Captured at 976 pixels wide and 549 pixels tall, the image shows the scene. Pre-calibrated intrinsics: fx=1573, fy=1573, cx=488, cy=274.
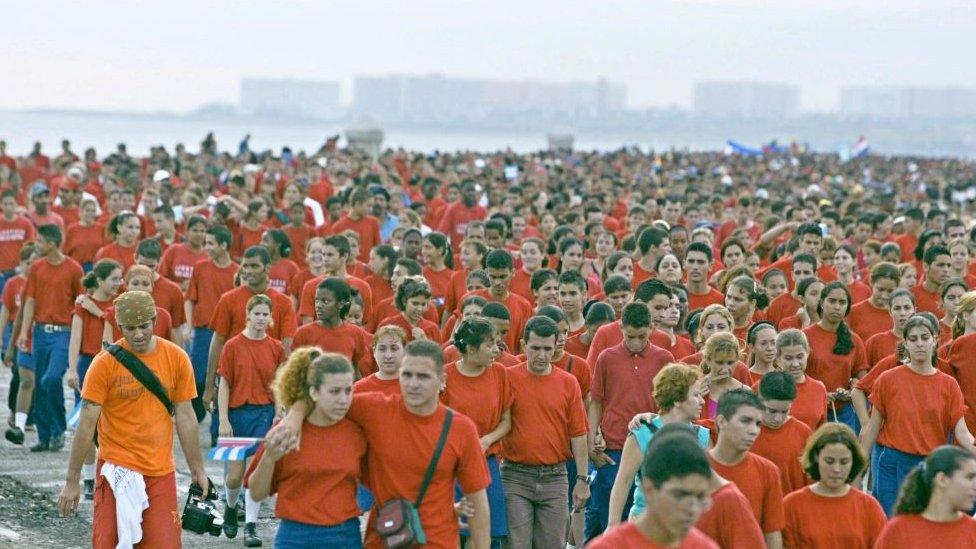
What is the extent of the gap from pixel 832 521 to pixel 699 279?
580 centimetres

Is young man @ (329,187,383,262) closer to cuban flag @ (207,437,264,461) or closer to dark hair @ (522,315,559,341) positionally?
dark hair @ (522,315,559,341)

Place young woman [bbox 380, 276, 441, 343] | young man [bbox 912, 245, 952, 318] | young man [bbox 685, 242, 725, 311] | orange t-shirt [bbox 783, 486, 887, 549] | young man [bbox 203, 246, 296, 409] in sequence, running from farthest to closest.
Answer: young man [bbox 912, 245, 952, 318], young man [bbox 685, 242, 725, 311], young man [bbox 203, 246, 296, 409], young woman [bbox 380, 276, 441, 343], orange t-shirt [bbox 783, 486, 887, 549]

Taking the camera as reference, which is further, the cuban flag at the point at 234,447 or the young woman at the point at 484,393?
the young woman at the point at 484,393

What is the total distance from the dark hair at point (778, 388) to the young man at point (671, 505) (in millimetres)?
2523

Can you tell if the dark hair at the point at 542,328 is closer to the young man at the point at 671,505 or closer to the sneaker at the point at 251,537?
the sneaker at the point at 251,537

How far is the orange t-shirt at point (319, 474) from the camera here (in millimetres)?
6504

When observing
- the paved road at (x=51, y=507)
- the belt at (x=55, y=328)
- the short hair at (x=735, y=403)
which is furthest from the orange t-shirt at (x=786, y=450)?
the belt at (x=55, y=328)

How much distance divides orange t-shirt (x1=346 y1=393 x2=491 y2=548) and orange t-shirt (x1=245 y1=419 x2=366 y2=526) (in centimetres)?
10

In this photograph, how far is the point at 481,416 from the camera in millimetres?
8383

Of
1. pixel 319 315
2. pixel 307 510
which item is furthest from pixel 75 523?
pixel 307 510

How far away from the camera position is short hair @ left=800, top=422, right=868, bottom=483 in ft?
21.5

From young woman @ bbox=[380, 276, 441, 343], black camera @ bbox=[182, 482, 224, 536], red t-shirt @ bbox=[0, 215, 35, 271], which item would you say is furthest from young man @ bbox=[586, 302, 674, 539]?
red t-shirt @ bbox=[0, 215, 35, 271]

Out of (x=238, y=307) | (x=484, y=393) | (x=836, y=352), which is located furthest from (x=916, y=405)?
(x=238, y=307)

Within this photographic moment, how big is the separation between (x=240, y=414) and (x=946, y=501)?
5587 millimetres
